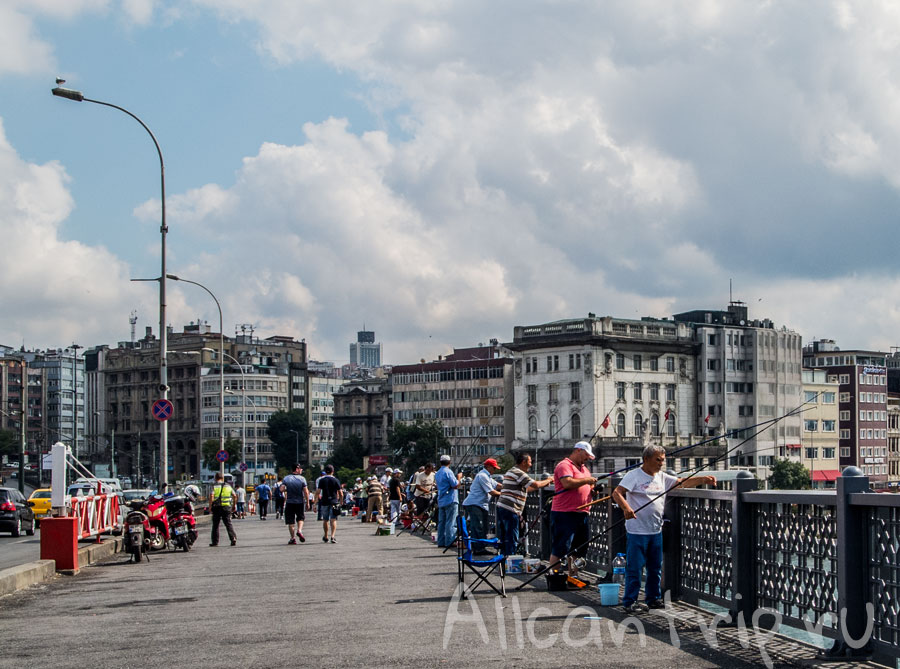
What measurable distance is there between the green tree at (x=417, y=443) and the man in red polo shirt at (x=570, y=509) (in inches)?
5134

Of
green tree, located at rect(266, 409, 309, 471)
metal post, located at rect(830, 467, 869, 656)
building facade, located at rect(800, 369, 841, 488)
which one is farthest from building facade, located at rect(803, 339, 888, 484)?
metal post, located at rect(830, 467, 869, 656)

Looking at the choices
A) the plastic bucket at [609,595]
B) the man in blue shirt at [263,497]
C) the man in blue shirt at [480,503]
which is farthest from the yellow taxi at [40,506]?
the plastic bucket at [609,595]

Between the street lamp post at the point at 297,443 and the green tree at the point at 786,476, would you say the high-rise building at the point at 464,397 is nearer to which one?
the street lamp post at the point at 297,443

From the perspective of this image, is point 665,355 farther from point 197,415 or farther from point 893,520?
point 893,520

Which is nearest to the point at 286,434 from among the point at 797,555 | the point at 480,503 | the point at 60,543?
the point at 60,543

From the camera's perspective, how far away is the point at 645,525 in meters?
12.9

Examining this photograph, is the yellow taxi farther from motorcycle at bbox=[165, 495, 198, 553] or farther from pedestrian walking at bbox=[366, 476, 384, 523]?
motorcycle at bbox=[165, 495, 198, 553]

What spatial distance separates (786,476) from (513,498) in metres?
129

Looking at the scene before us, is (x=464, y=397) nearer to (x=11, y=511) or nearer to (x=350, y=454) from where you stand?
(x=350, y=454)

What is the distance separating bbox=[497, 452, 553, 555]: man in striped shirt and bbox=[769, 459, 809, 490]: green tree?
126269mm

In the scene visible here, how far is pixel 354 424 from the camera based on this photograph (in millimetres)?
180000

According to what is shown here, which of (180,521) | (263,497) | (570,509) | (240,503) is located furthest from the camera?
(240,503)

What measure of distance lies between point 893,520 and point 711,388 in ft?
434

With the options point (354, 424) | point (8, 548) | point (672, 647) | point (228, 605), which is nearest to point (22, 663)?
point (228, 605)
